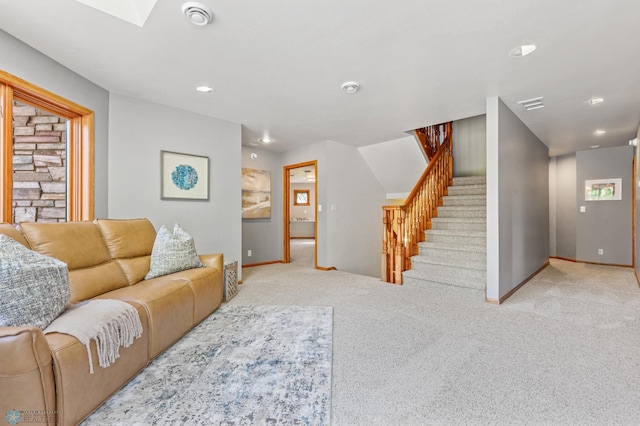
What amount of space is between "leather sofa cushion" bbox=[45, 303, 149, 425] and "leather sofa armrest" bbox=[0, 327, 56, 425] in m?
0.05

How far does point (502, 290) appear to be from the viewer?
3436mm

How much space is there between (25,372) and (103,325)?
1.27ft

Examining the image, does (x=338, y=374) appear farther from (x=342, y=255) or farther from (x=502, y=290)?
(x=342, y=255)

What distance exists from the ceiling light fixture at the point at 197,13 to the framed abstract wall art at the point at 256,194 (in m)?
3.73

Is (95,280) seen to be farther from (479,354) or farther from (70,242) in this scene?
(479,354)

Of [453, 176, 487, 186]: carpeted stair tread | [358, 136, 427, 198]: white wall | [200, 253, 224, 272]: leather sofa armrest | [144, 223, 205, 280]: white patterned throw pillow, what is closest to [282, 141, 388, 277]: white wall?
[358, 136, 427, 198]: white wall

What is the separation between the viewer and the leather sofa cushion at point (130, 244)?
2600 mm

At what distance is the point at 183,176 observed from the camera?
12.4 ft

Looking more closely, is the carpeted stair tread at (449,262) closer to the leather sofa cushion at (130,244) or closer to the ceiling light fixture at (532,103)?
the ceiling light fixture at (532,103)

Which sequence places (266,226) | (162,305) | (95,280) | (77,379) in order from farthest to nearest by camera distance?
(266,226) < (95,280) < (162,305) < (77,379)

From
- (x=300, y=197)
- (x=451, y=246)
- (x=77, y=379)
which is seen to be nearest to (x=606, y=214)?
(x=451, y=246)

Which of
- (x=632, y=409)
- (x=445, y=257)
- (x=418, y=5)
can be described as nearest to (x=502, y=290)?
(x=445, y=257)

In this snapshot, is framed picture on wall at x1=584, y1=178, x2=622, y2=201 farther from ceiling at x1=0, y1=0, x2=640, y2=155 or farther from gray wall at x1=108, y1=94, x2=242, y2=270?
gray wall at x1=108, y1=94, x2=242, y2=270

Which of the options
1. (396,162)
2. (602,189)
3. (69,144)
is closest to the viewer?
(69,144)
